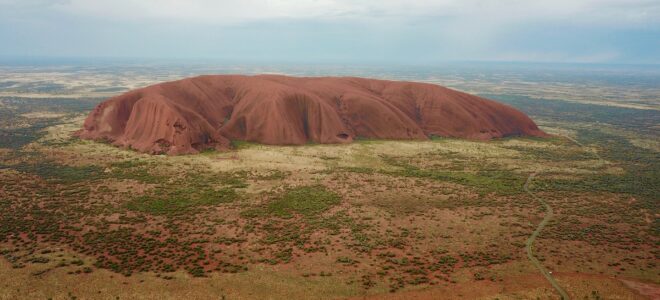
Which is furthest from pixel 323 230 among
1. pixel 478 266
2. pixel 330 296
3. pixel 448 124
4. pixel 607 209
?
pixel 448 124

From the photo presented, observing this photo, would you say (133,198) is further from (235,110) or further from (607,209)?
(607,209)

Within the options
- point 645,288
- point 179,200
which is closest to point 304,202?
point 179,200

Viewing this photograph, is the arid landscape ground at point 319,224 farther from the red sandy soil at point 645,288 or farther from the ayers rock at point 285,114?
the ayers rock at point 285,114

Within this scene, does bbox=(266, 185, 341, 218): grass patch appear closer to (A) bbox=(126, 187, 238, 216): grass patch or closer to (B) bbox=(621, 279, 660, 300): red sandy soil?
(A) bbox=(126, 187, 238, 216): grass patch

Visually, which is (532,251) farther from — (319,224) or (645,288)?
(319,224)

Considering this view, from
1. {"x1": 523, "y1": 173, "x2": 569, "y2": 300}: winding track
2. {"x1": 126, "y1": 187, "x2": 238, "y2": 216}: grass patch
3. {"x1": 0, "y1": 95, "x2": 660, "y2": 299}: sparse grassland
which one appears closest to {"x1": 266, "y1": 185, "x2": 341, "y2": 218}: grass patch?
{"x1": 0, "y1": 95, "x2": 660, "y2": 299}: sparse grassland

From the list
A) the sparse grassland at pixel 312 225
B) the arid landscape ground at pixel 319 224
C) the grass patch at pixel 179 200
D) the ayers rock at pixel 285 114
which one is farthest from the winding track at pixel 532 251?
the ayers rock at pixel 285 114
